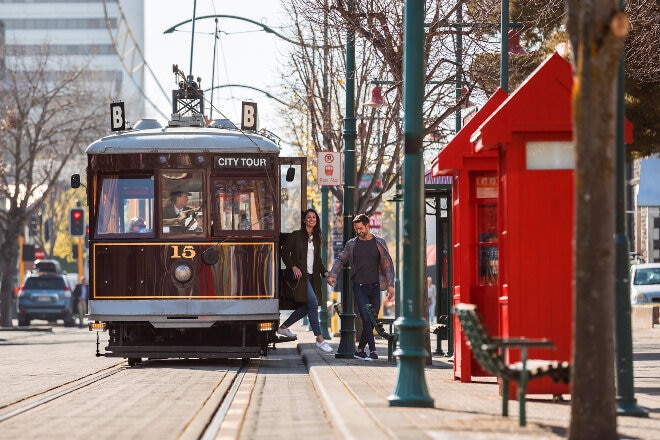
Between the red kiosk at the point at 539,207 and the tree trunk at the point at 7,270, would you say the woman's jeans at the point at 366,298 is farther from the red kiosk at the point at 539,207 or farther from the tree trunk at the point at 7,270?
the tree trunk at the point at 7,270

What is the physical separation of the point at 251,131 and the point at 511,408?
1100 cm

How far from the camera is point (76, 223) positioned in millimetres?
49531

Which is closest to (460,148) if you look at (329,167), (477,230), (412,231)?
(477,230)

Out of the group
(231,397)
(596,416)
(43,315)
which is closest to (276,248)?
(231,397)

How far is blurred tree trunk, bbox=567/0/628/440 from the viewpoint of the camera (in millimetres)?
9969

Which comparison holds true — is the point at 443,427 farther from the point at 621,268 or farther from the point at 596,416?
the point at 621,268

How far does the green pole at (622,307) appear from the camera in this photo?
13.2m

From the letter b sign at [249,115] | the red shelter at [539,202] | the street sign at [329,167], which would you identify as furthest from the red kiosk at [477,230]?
the street sign at [329,167]

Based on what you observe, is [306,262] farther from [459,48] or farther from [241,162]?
[459,48]

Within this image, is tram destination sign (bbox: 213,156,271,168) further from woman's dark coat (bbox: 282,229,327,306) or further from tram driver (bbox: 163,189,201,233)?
woman's dark coat (bbox: 282,229,327,306)

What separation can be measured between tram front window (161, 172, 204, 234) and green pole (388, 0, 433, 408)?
9.34 m

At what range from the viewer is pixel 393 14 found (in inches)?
1001

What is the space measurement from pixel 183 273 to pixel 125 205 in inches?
52.0

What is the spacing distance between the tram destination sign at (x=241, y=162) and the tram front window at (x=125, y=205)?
97 centimetres
